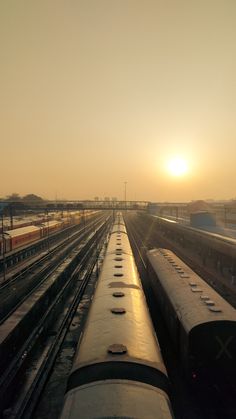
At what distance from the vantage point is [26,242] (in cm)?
4703

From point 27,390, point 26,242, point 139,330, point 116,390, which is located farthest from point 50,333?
point 26,242

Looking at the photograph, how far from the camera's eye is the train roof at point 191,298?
13.3 meters

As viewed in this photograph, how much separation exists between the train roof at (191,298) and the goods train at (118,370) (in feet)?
5.64

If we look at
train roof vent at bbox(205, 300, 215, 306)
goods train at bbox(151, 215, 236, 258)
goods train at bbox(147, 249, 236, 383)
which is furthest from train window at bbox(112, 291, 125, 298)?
goods train at bbox(151, 215, 236, 258)

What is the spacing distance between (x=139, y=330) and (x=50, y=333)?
10851 mm

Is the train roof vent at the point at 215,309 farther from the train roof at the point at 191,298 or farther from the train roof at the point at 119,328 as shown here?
the train roof at the point at 119,328

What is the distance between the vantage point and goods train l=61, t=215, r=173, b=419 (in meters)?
7.62

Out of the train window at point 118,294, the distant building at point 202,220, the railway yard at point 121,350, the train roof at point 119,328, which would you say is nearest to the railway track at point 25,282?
the railway yard at point 121,350

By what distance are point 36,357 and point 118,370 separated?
1019 cm

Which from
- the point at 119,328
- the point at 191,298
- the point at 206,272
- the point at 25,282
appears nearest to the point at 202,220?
the point at 206,272

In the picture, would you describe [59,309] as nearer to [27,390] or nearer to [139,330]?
[27,390]

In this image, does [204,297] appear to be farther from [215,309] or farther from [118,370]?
[118,370]

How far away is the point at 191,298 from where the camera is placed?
15617 millimetres

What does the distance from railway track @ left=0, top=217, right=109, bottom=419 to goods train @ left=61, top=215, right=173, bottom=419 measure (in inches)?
151
